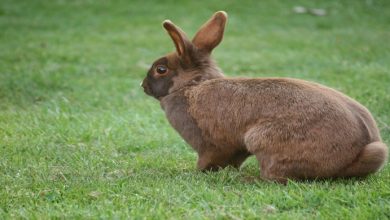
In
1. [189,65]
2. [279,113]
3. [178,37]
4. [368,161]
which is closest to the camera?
[368,161]

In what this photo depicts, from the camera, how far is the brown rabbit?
5074 millimetres

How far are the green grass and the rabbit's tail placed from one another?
0.09m

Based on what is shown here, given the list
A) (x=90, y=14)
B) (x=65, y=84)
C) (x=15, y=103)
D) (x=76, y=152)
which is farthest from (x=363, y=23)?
(x=76, y=152)

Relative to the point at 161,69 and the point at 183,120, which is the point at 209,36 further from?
the point at 183,120

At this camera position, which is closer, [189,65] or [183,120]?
[183,120]

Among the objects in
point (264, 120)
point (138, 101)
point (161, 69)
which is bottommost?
point (138, 101)

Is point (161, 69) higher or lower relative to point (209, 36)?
lower

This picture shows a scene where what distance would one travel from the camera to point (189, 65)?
6.07 meters

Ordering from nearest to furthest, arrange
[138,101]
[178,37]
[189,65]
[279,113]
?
[279,113] → [178,37] → [189,65] → [138,101]

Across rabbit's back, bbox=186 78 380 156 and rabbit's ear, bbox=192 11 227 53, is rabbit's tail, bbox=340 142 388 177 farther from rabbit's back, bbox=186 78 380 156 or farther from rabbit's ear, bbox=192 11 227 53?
rabbit's ear, bbox=192 11 227 53

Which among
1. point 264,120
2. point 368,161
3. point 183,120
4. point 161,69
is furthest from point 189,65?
point 368,161

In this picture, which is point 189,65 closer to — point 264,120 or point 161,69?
point 161,69

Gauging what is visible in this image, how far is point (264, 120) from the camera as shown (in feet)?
17.4

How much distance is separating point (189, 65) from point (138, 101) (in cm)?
321
